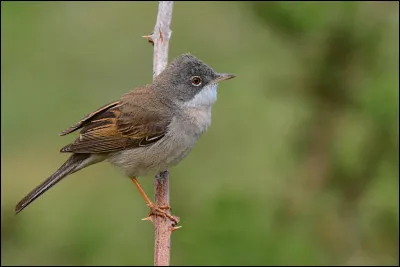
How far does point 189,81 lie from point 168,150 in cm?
62

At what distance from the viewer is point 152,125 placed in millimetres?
5340

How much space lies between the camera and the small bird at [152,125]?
5277 millimetres

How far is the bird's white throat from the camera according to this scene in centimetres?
548

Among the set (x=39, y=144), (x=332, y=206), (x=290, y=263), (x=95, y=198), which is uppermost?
(x=39, y=144)

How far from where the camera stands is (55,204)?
8344 mm

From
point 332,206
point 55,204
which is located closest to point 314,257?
point 332,206

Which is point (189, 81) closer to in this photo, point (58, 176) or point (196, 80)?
point (196, 80)

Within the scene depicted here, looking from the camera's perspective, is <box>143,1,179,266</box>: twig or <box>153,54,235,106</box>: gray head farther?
<box>153,54,235,106</box>: gray head

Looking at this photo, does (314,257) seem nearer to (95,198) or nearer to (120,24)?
(95,198)

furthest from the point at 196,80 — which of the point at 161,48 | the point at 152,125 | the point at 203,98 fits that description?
the point at 152,125

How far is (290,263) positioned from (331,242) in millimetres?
635

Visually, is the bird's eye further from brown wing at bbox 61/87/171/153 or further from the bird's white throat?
brown wing at bbox 61/87/171/153

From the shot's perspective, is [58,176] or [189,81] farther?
[189,81]

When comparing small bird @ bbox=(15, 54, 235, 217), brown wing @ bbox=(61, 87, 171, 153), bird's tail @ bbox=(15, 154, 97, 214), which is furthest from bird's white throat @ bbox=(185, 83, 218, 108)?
bird's tail @ bbox=(15, 154, 97, 214)
